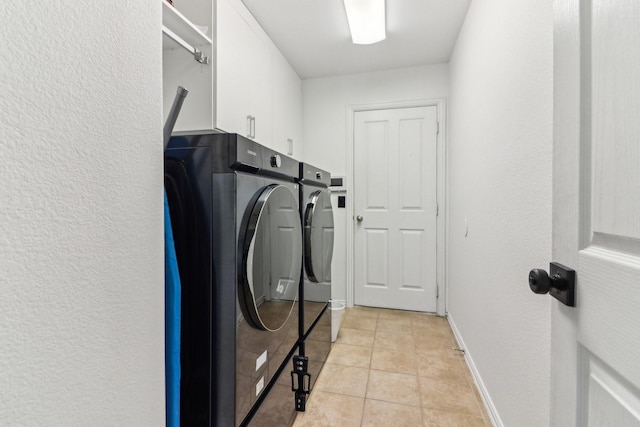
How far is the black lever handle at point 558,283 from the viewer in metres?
0.59

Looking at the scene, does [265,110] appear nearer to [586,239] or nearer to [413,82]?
[413,82]

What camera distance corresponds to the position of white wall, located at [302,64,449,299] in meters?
A: 3.01

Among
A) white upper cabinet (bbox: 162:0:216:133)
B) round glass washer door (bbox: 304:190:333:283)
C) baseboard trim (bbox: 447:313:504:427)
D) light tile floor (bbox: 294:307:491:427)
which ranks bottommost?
light tile floor (bbox: 294:307:491:427)

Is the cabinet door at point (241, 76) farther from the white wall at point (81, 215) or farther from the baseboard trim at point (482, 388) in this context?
the baseboard trim at point (482, 388)

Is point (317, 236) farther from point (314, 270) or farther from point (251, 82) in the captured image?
point (251, 82)

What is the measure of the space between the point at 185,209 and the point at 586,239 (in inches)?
39.2

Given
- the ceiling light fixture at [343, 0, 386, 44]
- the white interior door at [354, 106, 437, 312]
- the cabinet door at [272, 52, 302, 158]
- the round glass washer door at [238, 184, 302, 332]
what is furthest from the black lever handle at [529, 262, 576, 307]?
the white interior door at [354, 106, 437, 312]

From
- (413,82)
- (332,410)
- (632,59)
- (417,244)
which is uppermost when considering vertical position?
(413,82)

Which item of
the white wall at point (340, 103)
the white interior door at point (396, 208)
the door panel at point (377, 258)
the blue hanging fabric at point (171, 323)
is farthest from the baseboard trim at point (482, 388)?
the blue hanging fabric at point (171, 323)

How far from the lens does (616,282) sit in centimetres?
48

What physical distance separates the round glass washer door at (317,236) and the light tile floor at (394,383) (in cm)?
62

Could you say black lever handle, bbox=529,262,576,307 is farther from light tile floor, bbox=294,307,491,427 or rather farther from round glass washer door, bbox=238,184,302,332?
light tile floor, bbox=294,307,491,427

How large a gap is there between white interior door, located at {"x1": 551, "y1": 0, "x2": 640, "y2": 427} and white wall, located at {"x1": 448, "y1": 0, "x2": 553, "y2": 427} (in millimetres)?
411

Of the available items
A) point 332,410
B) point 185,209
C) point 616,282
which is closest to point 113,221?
point 185,209
